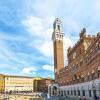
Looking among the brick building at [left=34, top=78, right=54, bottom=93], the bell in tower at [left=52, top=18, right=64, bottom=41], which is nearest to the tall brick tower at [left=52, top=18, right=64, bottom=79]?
the bell in tower at [left=52, top=18, right=64, bottom=41]

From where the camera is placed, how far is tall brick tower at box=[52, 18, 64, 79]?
302ft

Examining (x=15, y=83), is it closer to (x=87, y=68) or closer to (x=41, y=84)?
(x=41, y=84)

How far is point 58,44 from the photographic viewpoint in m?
95.2

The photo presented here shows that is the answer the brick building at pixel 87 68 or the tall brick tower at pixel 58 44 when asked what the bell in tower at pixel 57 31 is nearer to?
the tall brick tower at pixel 58 44

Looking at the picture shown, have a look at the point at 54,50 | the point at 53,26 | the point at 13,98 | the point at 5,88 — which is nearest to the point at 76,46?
the point at 13,98

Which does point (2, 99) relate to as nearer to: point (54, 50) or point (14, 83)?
point (54, 50)

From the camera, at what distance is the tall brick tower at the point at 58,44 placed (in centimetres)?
9203

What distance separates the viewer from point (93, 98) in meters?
32.2

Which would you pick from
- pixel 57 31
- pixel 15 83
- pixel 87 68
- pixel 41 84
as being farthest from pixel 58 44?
pixel 87 68

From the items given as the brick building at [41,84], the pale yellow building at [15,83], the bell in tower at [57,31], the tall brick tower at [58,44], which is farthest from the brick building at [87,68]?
the pale yellow building at [15,83]

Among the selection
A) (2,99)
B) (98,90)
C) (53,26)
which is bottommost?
(2,99)

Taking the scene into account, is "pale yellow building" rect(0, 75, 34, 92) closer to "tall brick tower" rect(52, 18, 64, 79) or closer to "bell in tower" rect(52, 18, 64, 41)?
"tall brick tower" rect(52, 18, 64, 79)

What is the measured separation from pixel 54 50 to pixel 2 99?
32.0 metres

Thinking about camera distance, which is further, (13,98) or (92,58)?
(13,98)
